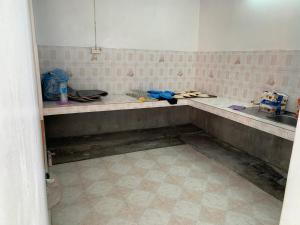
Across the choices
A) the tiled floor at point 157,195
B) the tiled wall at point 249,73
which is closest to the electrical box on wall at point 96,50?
the tiled floor at point 157,195

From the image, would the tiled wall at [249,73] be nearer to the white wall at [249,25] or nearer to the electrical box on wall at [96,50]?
the white wall at [249,25]

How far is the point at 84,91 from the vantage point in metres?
3.09

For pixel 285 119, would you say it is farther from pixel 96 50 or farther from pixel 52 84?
pixel 52 84

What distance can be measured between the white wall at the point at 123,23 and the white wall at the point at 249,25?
284 mm

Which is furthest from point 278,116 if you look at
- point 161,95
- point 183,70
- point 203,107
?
point 183,70

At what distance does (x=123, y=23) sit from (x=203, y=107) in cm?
171

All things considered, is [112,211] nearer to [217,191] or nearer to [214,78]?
[217,191]

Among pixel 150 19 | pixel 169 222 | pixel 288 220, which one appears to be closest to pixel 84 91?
pixel 150 19

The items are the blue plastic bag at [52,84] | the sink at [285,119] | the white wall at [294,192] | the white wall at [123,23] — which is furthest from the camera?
the white wall at [123,23]

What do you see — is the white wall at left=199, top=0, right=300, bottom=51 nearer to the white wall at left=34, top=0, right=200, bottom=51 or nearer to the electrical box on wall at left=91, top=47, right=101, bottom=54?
the white wall at left=34, top=0, right=200, bottom=51

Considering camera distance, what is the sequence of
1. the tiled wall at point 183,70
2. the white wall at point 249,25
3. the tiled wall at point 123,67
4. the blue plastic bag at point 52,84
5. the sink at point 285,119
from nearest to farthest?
the sink at point 285,119 < the white wall at point 249,25 < the tiled wall at point 183,70 < the blue plastic bag at point 52,84 < the tiled wall at point 123,67

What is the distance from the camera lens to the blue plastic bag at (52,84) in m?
2.73

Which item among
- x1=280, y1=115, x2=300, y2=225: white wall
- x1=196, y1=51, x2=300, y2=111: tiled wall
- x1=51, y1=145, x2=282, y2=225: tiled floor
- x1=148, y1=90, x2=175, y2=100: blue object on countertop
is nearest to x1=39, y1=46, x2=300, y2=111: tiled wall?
x1=196, y1=51, x2=300, y2=111: tiled wall

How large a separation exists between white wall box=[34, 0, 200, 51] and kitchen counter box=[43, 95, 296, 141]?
89 cm
